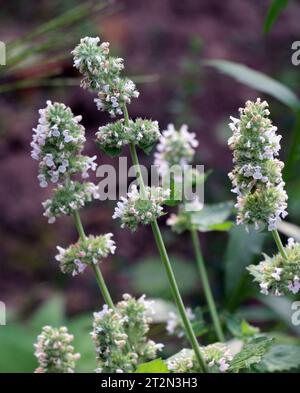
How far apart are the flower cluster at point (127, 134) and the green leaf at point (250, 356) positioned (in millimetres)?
386

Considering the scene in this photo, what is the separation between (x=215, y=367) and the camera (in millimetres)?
1209

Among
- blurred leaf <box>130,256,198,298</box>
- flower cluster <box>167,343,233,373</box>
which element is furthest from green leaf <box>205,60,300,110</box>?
blurred leaf <box>130,256,198,298</box>

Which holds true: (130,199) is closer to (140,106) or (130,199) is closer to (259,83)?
(259,83)

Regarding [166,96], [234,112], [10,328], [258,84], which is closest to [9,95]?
[166,96]

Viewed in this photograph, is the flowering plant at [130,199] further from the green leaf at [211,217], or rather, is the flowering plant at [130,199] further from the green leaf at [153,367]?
the green leaf at [211,217]

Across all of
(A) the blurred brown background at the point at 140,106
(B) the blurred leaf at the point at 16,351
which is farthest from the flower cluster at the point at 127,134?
(A) the blurred brown background at the point at 140,106

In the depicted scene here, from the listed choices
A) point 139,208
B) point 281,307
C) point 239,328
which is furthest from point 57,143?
point 281,307

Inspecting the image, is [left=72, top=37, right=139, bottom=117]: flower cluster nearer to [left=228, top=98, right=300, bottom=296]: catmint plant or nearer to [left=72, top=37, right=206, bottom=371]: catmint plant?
[left=72, top=37, right=206, bottom=371]: catmint plant

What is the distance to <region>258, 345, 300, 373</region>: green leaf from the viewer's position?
1.32 m

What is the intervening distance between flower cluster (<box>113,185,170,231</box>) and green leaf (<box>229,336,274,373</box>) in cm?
27

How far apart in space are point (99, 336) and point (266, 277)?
296 millimetres

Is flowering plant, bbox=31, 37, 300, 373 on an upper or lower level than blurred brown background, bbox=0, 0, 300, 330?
lower

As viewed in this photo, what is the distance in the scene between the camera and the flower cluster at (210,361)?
3.95ft
